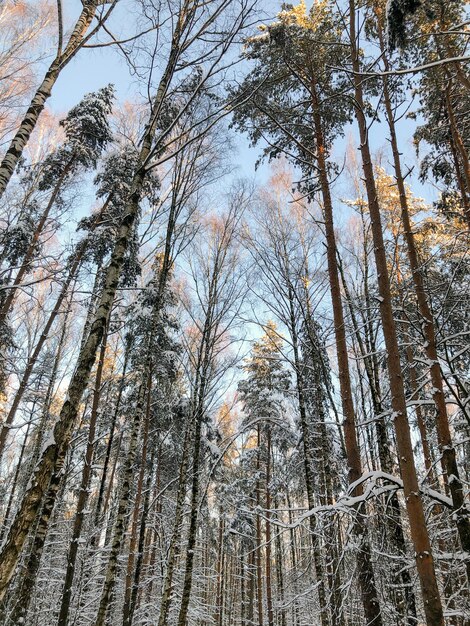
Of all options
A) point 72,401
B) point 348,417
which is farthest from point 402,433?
point 72,401

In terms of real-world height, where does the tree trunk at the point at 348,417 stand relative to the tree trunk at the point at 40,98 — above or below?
below

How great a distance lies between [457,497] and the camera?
473cm

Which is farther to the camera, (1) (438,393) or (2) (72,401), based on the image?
(1) (438,393)

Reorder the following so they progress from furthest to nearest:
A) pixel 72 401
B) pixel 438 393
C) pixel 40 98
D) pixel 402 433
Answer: pixel 40 98 < pixel 438 393 < pixel 402 433 < pixel 72 401

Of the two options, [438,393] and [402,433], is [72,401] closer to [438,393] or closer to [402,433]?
[402,433]

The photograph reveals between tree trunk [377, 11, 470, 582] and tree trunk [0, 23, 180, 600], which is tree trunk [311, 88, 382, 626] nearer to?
tree trunk [377, 11, 470, 582]

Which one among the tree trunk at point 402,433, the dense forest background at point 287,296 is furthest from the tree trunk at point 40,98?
the tree trunk at point 402,433

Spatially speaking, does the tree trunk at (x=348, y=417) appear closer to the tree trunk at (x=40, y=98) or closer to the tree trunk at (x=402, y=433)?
the tree trunk at (x=402, y=433)

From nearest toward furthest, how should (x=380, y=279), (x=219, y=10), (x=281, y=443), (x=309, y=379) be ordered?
(x=380, y=279)
(x=219, y=10)
(x=309, y=379)
(x=281, y=443)

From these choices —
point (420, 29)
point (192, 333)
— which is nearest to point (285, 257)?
point (192, 333)

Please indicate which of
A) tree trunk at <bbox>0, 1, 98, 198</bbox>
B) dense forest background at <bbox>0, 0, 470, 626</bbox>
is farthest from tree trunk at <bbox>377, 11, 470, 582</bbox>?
tree trunk at <bbox>0, 1, 98, 198</bbox>

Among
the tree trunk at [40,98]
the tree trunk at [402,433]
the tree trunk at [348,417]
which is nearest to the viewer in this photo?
the tree trunk at [402,433]

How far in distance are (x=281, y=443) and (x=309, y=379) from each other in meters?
5.96

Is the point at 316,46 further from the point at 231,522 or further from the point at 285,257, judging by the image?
the point at 231,522
